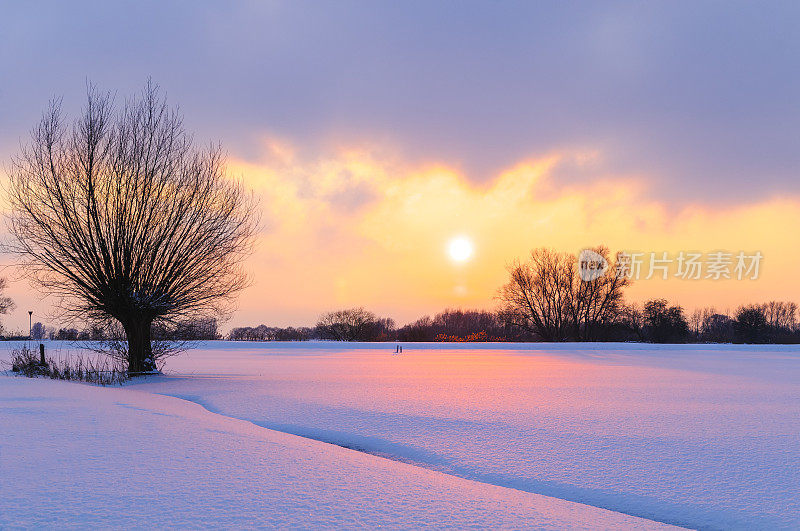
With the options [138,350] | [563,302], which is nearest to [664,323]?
[563,302]

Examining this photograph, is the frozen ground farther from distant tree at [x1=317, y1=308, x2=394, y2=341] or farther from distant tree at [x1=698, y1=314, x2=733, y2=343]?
distant tree at [x1=698, y1=314, x2=733, y2=343]

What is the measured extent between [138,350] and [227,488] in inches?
523

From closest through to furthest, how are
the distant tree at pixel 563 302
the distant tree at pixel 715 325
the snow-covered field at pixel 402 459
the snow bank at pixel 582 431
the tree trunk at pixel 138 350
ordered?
the snow-covered field at pixel 402 459
the snow bank at pixel 582 431
the tree trunk at pixel 138 350
the distant tree at pixel 563 302
the distant tree at pixel 715 325

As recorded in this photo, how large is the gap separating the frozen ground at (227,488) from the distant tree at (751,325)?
71.2 metres

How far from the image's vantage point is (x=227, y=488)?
3580mm

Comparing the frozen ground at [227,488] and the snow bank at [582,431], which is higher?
the frozen ground at [227,488]

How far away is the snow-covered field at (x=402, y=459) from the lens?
3.29 metres

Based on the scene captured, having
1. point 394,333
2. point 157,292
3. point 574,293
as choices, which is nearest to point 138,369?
point 157,292

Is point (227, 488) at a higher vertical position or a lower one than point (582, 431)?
higher

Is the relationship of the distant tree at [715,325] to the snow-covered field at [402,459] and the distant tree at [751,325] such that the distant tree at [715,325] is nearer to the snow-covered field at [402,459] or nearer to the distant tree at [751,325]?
the distant tree at [751,325]

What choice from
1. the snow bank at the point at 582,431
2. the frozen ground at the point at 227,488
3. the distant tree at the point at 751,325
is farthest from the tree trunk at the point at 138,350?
the distant tree at the point at 751,325

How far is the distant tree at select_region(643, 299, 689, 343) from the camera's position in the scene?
55.3 m

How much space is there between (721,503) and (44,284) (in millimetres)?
17081

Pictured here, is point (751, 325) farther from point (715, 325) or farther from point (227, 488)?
point (227, 488)
